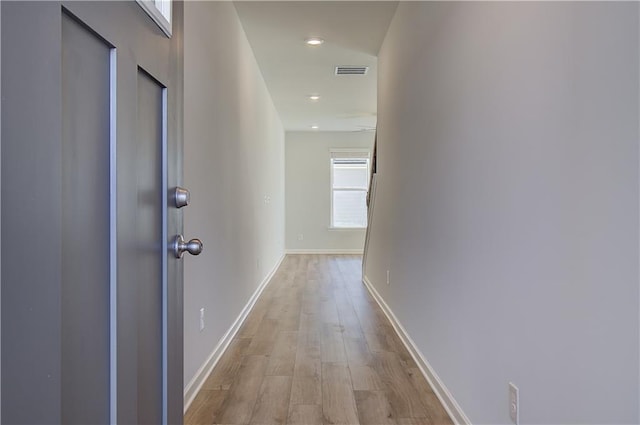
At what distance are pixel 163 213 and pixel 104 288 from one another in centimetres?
33

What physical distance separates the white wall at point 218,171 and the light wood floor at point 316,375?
7.9 inches

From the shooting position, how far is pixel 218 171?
2635 millimetres

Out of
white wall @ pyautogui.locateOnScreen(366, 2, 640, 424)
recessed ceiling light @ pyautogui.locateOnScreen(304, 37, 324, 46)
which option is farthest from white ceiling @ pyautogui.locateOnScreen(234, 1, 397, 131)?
white wall @ pyautogui.locateOnScreen(366, 2, 640, 424)

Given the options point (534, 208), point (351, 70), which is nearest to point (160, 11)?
point (534, 208)

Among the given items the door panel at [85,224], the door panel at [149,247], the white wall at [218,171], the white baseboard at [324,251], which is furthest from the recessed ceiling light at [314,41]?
the white baseboard at [324,251]

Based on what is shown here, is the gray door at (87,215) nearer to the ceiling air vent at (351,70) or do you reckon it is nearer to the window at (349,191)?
the ceiling air vent at (351,70)

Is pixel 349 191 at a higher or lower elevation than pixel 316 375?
higher

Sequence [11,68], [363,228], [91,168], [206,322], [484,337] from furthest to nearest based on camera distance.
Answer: [363,228]
[206,322]
[484,337]
[91,168]
[11,68]

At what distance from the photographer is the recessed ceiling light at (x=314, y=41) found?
12.3 ft

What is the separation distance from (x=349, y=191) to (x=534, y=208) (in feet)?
25.4

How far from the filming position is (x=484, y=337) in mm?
1509

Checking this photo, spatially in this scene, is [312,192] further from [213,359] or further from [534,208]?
[534,208]

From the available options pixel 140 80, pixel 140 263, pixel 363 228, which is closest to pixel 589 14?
pixel 140 80

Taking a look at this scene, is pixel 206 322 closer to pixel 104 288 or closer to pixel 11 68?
pixel 104 288
